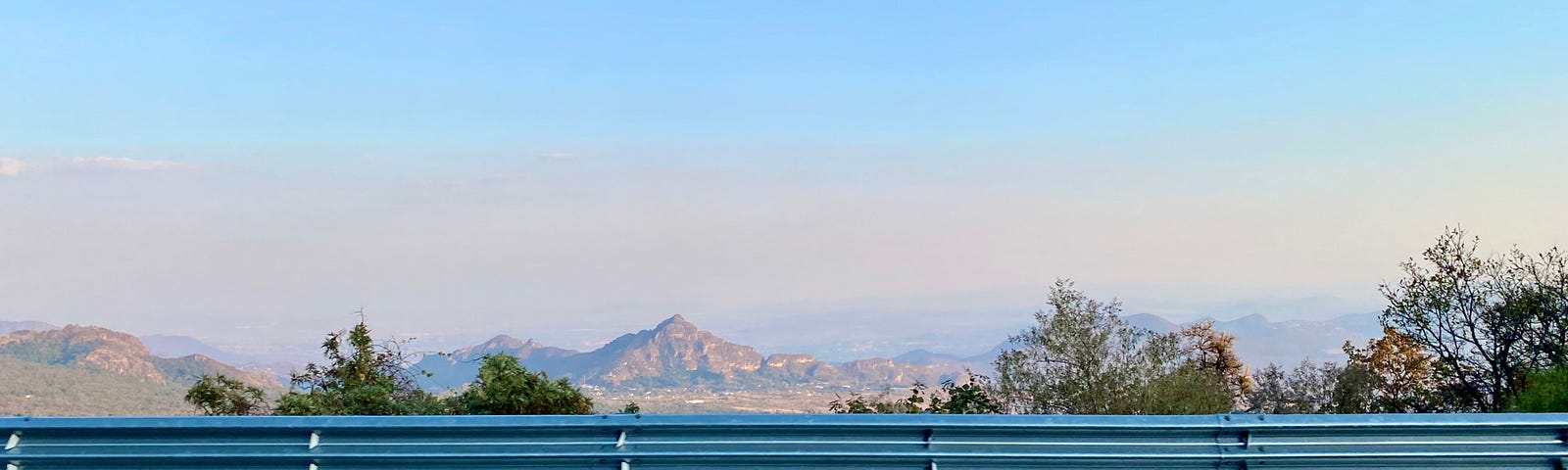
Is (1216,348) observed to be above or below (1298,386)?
above

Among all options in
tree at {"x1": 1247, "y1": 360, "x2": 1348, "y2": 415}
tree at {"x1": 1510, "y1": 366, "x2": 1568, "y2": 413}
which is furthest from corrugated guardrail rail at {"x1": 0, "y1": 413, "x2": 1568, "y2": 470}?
tree at {"x1": 1247, "y1": 360, "x2": 1348, "y2": 415}

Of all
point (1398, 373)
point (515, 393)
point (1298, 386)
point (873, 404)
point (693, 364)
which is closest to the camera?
point (515, 393)

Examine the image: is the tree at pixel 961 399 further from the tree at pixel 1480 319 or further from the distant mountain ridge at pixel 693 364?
the distant mountain ridge at pixel 693 364

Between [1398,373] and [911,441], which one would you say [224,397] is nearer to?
[911,441]

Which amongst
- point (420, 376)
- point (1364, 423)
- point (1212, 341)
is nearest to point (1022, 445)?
point (1364, 423)

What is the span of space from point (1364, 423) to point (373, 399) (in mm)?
8520

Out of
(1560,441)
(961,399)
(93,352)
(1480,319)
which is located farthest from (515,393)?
(93,352)

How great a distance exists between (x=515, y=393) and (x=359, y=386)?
10.3ft

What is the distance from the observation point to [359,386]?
40.1ft

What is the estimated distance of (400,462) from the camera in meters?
5.73

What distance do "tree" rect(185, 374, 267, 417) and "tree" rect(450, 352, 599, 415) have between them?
223 centimetres

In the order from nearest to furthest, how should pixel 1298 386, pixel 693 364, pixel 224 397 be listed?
pixel 224 397 → pixel 1298 386 → pixel 693 364

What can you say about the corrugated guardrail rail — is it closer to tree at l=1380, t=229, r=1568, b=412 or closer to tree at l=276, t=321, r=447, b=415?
tree at l=276, t=321, r=447, b=415

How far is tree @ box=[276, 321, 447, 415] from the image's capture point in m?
10.7
